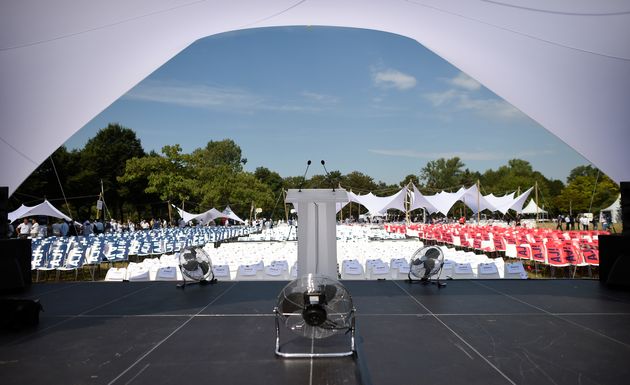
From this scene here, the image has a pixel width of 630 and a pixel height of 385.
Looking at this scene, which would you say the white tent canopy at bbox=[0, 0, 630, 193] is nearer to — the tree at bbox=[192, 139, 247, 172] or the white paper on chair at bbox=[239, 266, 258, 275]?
the white paper on chair at bbox=[239, 266, 258, 275]

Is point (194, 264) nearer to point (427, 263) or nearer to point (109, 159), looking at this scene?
point (427, 263)

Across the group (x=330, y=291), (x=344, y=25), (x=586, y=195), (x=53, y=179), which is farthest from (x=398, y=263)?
(x=586, y=195)

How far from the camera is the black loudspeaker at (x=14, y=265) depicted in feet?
23.4

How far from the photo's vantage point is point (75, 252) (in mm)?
12930

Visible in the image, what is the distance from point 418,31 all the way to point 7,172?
8.45m

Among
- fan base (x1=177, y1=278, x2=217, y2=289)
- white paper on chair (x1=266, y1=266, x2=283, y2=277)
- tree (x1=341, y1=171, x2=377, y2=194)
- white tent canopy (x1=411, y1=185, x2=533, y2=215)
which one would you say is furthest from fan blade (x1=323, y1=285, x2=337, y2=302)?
tree (x1=341, y1=171, x2=377, y2=194)

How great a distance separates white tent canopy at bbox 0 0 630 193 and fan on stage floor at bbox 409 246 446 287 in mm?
3993

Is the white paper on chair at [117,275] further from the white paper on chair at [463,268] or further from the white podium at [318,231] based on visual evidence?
the white paper on chair at [463,268]

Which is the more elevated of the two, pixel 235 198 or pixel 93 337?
pixel 235 198

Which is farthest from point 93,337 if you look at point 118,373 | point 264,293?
point 264,293

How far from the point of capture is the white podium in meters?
7.20

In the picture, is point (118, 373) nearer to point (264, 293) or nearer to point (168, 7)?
point (264, 293)

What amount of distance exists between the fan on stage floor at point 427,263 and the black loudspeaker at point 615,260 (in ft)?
8.90

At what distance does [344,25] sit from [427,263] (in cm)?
552
